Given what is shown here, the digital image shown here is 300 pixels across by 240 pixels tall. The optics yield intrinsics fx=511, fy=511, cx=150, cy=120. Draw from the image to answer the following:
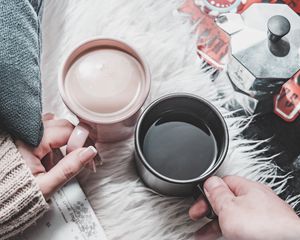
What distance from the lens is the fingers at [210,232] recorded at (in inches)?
28.0

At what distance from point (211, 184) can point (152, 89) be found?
7.5 inches

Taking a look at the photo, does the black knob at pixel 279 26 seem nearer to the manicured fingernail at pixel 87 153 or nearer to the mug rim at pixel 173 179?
the mug rim at pixel 173 179

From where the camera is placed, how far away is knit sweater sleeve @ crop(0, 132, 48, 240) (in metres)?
0.65

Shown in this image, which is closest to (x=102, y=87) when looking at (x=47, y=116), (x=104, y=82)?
(x=104, y=82)

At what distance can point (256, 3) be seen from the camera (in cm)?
76

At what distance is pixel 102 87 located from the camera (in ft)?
2.22

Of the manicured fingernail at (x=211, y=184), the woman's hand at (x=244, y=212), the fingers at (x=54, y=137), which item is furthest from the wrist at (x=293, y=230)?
the fingers at (x=54, y=137)

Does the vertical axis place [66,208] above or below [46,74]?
below

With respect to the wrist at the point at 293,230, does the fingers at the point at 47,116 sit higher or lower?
lower

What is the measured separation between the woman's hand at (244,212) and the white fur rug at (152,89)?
0.05 m

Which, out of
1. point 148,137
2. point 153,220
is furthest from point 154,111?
point 153,220

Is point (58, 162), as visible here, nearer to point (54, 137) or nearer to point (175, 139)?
point (54, 137)

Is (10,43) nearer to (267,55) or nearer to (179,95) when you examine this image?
(179,95)

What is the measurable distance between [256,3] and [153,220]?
1.17ft
